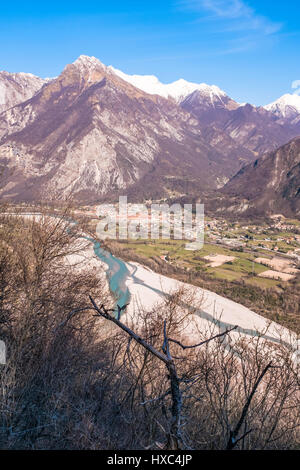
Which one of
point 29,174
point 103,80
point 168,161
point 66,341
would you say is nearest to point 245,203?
point 168,161

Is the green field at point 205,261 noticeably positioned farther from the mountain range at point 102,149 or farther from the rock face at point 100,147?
the rock face at point 100,147

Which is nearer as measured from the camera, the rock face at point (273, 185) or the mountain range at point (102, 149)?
the rock face at point (273, 185)

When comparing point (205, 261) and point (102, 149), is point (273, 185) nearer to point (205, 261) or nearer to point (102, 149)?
point (205, 261)

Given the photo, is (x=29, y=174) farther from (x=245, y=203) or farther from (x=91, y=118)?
(x=245, y=203)

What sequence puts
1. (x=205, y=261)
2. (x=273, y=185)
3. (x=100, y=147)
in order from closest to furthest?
(x=205, y=261) → (x=273, y=185) → (x=100, y=147)

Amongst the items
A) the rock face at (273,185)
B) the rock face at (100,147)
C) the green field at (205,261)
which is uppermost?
the rock face at (100,147)

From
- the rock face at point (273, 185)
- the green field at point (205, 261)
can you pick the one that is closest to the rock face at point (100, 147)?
the rock face at point (273, 185)

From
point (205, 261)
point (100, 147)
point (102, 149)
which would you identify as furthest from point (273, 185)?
point (100, 147)

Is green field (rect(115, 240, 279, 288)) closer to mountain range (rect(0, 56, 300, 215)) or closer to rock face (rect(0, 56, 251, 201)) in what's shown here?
mountain range (rect(0, 56, 300, 215))

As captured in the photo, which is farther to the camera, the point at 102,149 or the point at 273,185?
the point at 102,149

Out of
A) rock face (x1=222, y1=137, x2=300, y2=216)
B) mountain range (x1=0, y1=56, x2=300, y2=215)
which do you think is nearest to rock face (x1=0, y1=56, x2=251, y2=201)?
mountain range (x1=0, y1=56, x2=300, y2=215)
